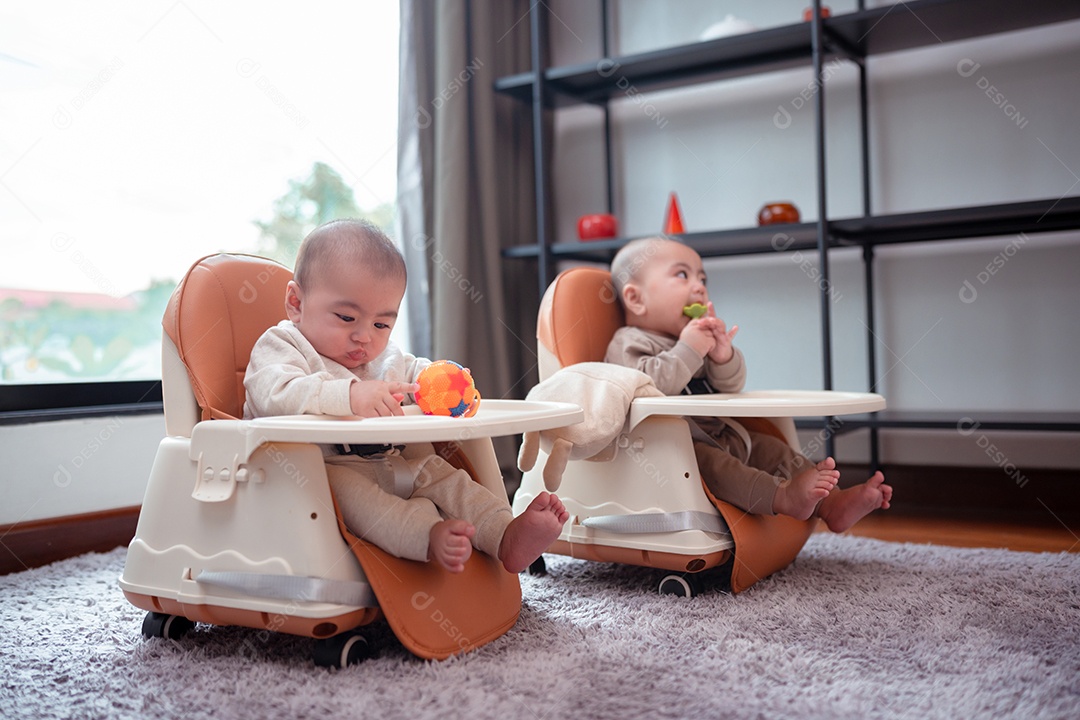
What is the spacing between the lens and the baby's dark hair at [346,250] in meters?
1.22

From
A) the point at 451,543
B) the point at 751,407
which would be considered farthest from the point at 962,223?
the point at 451,543

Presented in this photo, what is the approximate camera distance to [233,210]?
2189 mm

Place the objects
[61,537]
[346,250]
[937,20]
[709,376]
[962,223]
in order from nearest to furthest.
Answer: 1. [346,250]
2. [709,376]
3. [61,537]
4. [937,20]
5. [962,223]

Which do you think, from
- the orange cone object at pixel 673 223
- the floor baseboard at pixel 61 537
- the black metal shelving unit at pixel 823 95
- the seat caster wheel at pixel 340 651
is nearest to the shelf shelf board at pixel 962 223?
the black metal shelving unit at pixel 823 95

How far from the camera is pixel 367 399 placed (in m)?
1.11

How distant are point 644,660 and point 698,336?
63 centimetres

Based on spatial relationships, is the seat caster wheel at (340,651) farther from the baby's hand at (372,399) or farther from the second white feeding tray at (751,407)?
the second white feeding tray at (751,407)

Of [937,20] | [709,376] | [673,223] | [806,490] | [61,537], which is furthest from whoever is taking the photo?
[673,223]

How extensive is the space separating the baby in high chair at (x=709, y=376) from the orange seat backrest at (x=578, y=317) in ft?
0.10

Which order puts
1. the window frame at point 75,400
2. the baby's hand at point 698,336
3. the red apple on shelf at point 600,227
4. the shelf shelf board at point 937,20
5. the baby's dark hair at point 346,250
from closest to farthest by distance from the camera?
the baby's dark hair at point 346,250 → the baby's hand at point 698,336 → the window frame at point 75,400 → the shelf shelf board at point 937,20 → the red apple on shelf at point 600,227

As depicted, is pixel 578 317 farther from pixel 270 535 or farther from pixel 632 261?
pixel 270 535

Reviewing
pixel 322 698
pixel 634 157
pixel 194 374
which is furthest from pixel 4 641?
pixel 634 157

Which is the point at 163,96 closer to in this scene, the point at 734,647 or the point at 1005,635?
the point at 734,647

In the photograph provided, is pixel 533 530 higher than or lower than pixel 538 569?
higher
